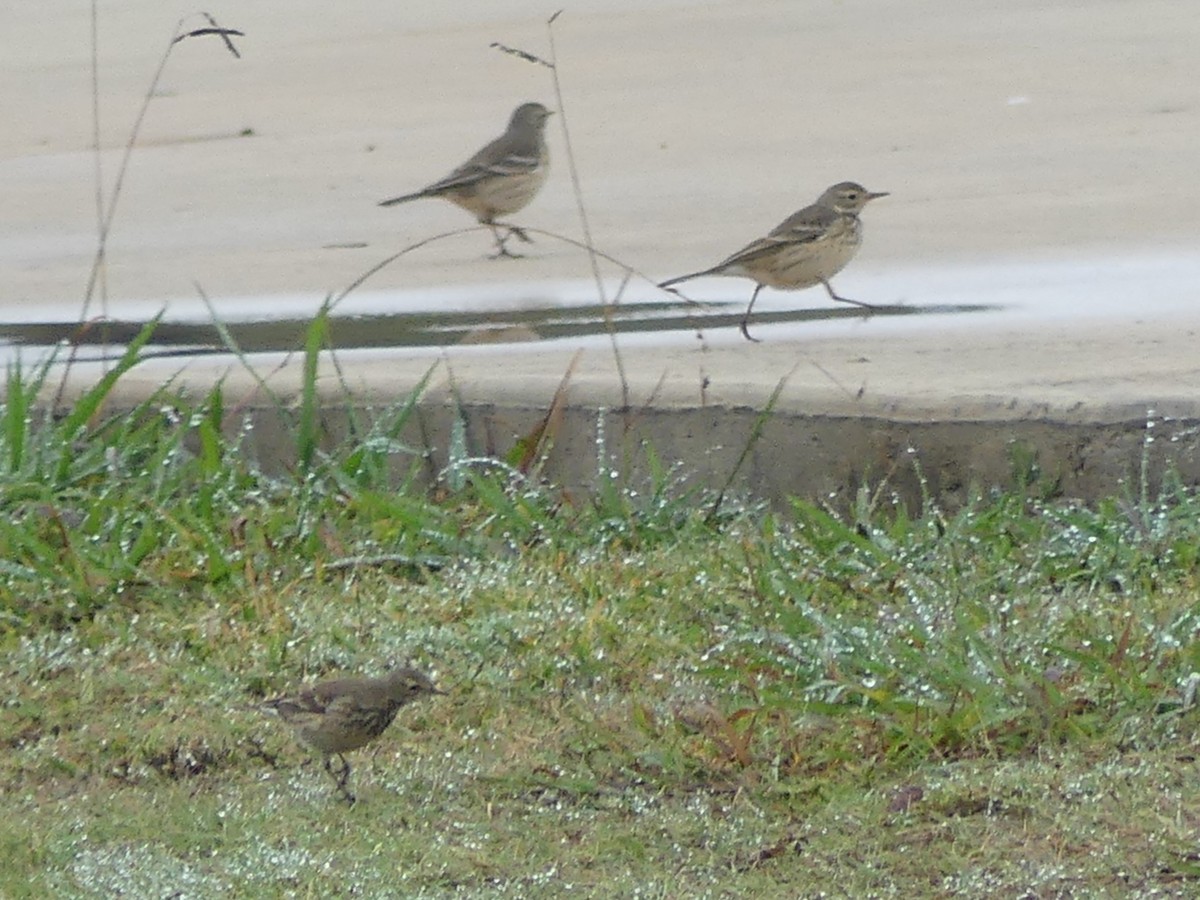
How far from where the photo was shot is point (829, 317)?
25.7ft

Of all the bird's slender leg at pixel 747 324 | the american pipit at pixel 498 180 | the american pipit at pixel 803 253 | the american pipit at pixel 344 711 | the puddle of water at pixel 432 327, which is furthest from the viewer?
the american pipit at pixel 498 180

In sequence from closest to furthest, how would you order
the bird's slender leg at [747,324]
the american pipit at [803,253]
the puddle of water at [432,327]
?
the bird's slender leg at [747,324]
the puddle of water at [432,327]
the american pipit at [803,253]

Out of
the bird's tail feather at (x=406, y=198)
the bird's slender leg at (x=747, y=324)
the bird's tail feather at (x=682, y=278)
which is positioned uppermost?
the bird's tail feather at (x=406, y=198)

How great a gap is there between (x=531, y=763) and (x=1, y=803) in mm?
1033

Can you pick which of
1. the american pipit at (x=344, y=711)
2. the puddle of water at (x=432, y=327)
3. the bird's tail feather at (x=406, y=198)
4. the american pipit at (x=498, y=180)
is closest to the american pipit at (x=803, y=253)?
the puddle of water at (x=432, y=327)

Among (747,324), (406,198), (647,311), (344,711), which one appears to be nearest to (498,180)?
(406,198)

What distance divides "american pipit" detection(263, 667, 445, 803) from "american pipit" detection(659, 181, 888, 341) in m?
3.51

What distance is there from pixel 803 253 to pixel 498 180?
9.74 feet

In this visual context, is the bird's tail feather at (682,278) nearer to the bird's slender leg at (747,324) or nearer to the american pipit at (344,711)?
the bird's slender leg at (747,324)

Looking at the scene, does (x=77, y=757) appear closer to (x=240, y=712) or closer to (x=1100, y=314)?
(x=240, y=712)

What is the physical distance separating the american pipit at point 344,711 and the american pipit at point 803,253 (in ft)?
11.5

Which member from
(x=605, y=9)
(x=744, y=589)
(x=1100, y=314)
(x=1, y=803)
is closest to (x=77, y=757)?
(x=1, y=803)

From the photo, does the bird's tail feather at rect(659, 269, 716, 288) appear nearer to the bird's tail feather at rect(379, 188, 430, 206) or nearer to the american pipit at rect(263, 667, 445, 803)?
the bird's tail feather at rect(379, 188, 430, 206)

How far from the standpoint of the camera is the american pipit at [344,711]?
4266 mm
